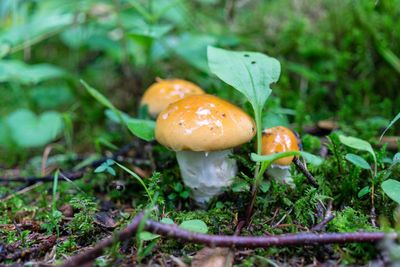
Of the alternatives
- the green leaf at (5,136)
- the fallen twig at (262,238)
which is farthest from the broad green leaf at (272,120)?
the green leaf at (5,136)

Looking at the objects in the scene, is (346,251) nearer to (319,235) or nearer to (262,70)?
(319,235)

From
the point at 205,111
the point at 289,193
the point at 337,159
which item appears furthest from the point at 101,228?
the point at 337,159

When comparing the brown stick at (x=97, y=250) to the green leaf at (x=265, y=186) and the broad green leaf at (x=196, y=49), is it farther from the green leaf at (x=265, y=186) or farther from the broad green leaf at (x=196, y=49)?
the broad green leaf at (x=196, y=49)

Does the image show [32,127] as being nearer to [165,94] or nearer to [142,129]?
[165,94]

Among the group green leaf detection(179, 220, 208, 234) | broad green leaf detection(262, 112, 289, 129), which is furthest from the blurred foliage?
green leaf detection(179, 220, 208, 234)

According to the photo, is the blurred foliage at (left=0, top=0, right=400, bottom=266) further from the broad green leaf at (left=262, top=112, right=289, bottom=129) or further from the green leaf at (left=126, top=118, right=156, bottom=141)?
the green leaf at (left=126, top=118, right=156, bottom=141)

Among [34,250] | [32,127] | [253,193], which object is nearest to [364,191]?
[253,193]
